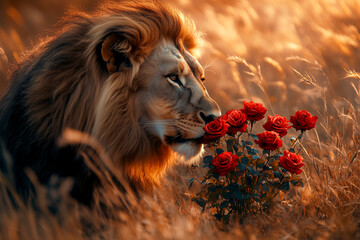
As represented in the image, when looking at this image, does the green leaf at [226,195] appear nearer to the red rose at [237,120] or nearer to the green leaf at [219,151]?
the green leaf at [219,151]

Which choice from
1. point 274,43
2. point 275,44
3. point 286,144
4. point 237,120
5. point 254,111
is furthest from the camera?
point 274,43

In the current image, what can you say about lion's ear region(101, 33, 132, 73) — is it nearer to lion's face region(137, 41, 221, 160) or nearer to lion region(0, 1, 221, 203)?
lion region(0, 1, 221, 203)

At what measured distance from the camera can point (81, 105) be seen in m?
2.75

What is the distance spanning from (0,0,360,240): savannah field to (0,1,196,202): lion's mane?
173 millimetres

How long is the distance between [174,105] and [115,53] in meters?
0.53

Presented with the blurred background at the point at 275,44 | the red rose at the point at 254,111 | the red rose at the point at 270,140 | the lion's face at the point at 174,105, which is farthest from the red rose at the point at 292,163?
the blurred background at the point at 275,44

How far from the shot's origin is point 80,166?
107 inches

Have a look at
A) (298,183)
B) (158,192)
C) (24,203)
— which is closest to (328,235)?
(298,183)

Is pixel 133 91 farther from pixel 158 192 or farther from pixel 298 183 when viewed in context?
pixel 298 183

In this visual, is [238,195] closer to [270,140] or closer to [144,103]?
[270,140]

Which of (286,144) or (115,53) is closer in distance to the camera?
(115,53)

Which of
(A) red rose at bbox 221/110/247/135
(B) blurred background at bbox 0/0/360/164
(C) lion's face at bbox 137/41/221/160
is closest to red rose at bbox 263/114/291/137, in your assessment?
(A) red rose at bbox 221/110/247/135

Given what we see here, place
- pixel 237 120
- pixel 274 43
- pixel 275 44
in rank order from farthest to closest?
pixel 274 43 → pixel 275 44 → pixel 237 120

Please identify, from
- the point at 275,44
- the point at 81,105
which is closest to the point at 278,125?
the point at 81,105
